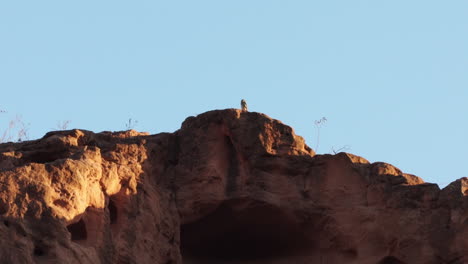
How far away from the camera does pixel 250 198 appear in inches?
915

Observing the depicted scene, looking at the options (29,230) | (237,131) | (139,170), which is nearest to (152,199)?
(139,170)

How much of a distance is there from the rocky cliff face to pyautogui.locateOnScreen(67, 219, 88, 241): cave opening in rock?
1.52ft

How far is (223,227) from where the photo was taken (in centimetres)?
2378

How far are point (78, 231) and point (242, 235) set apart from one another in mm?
3843

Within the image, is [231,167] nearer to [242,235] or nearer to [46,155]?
[242,235]

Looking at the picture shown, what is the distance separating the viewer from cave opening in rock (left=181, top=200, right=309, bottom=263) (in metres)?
23.5

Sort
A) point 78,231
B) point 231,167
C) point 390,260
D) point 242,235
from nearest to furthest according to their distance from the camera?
point 78,231 → point 390,260 → point 231,167 → point 242,235

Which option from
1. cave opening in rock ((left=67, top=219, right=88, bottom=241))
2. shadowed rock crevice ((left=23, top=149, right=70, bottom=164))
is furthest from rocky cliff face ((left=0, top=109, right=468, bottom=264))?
cave opening in rock ((left=67, top=219, right=88, bottom=241))

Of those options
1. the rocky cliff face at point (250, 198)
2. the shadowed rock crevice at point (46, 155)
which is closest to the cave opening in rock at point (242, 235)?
the rocky cliff face at point (250, 198)

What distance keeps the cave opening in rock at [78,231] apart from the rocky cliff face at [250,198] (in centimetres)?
46

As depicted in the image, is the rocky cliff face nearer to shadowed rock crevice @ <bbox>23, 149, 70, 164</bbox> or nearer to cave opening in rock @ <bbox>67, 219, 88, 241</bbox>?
shadowed rock crevice @ <bbox>23, 149, 70, 164</bbox>

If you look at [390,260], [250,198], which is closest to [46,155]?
[250,198]

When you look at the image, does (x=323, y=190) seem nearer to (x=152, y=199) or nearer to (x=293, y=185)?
(x=293, y=185)

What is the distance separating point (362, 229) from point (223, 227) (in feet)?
8.16
